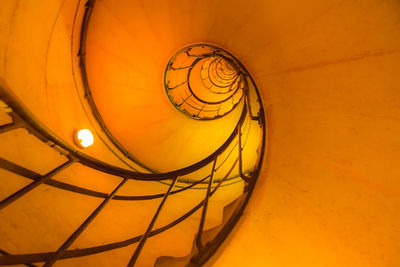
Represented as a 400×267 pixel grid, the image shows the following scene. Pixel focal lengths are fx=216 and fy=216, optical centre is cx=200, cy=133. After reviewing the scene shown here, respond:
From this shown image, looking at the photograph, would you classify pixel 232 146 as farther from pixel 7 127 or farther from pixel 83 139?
pixel 7 127

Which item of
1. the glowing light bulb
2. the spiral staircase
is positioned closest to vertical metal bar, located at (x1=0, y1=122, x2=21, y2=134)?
the spiral staircase

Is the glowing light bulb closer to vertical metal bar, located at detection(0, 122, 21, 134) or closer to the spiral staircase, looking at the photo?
the spiral staircase

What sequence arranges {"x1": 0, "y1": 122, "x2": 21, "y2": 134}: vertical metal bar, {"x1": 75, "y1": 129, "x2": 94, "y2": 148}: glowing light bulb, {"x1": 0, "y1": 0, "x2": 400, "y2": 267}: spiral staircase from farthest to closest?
{"x1": 75, "y1": 129, "x2": 94, "y2": 148}: glowing light bulb
{"x1": 0, "y1": 0, "x2": 400, "y2": 267}: spiral staircase
{"x1": 0, "y1": 122, "x2": 21, "y2": 134}: vertical metal bar

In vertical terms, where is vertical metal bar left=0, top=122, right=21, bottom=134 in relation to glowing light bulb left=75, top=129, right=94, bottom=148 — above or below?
below

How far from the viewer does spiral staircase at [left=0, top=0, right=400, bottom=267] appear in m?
1.43

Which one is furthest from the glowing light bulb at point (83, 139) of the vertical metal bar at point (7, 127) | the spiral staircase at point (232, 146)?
the vertical metal bar at point (7, 127)

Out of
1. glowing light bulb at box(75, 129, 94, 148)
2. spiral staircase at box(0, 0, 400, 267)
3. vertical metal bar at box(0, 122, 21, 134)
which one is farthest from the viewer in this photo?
glowing light bulb at box(75, 129, 94, 148)

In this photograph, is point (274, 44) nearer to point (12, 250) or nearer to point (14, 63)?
point (14, 63)

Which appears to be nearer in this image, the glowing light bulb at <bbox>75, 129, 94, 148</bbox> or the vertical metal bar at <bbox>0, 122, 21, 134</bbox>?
the vertical metal bar at <bbox>0, 122, 21, 134</bbox>

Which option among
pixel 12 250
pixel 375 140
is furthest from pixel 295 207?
pixel 12 250

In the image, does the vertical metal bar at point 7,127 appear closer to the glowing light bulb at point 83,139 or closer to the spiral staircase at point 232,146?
the spiral staircase at point 232,146

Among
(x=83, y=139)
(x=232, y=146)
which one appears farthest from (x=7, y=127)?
(x=232, y=146)

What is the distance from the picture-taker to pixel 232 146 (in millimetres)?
4043

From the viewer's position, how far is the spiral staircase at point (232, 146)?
1.43 metres
